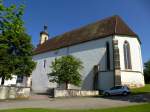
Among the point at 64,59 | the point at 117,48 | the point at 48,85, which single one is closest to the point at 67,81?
the point at 64,59

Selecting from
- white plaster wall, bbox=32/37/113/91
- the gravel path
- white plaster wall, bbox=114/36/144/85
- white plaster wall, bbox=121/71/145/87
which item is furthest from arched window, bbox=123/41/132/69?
the gravel path

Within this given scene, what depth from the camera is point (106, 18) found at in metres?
40.5

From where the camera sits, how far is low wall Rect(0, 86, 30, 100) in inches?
1001

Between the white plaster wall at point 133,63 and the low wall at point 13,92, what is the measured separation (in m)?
14.8

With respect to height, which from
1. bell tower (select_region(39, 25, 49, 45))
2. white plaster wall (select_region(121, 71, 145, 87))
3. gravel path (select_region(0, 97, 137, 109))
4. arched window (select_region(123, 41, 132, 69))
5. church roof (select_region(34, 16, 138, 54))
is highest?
bell tower (select_region(39, 25, 49, 45))

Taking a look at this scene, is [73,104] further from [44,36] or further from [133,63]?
[44,36]

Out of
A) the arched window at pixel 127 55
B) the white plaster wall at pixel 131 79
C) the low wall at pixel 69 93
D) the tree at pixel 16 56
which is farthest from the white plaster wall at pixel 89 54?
the tree at pixel 16 56

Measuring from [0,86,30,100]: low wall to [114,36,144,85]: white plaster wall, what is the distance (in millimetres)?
14789

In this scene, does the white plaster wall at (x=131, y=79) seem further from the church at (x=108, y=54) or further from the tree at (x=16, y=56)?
the tree at (x=16, y=56)

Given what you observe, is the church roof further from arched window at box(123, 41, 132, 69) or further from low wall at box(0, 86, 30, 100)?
low wall at box(0, 86, 30, 100)

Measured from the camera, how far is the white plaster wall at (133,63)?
32744 mm

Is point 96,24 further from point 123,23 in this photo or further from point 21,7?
point 21,7

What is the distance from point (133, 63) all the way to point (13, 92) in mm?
19578

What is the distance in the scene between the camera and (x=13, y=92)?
26203 mm
